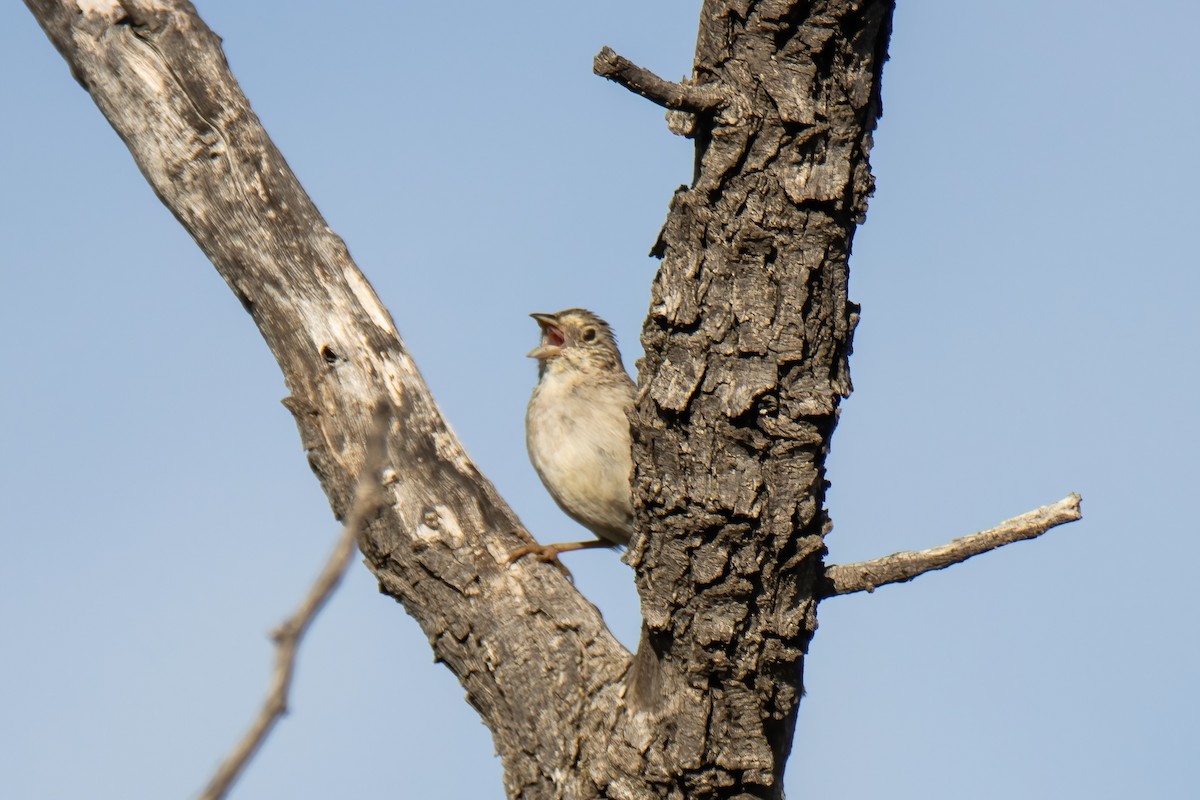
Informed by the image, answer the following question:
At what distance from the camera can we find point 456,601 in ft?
16.9

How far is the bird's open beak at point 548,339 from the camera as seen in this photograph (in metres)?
7.45

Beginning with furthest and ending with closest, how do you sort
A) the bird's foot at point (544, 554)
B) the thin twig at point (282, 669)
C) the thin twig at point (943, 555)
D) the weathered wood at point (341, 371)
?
the bird's foot at point (544, 554)
the weathered wood at point (341, 371)
the thin twig at point (943, 555)
the thin twig at point (282, 669)

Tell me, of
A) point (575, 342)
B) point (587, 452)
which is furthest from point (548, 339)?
point (587, 452)

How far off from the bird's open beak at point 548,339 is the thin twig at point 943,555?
317 cm

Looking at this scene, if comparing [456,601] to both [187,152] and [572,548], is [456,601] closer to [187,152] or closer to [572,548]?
[572,548]

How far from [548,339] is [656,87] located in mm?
4043

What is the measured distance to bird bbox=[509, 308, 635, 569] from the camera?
21.7ft

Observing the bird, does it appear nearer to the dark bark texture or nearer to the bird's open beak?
the bird's open beak

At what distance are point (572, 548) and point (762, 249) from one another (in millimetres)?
2108

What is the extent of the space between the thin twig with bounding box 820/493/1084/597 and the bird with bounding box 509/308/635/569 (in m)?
1.73

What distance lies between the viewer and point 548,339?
301 inches

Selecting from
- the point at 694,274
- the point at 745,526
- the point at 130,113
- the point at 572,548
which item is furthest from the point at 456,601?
the point at 130,113

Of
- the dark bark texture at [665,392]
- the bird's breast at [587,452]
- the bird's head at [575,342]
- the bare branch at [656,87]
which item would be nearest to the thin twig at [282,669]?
the bare branch at [656,87]

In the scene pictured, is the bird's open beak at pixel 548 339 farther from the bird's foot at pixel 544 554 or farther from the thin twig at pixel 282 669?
the thin twig at pixel 282 669
